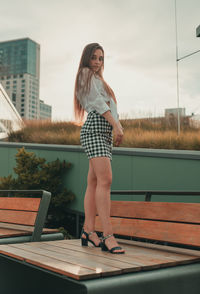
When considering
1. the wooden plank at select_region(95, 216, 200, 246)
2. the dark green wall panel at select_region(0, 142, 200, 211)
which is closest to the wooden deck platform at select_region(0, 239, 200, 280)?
the wooden plank at select_region(95, 216, 200, 246)

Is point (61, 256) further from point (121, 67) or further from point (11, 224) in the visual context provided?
point (121, 67)

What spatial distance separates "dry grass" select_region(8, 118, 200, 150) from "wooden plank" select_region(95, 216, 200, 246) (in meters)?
1.73

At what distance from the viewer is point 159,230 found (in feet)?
9.76

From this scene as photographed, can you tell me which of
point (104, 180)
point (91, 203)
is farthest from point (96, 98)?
point (91, 203)

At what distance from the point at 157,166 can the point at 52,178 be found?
2689 millimetres

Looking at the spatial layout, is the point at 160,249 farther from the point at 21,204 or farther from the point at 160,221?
the point at 21,204

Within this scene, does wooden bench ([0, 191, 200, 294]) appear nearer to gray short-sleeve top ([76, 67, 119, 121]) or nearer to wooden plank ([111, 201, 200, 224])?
wooden plank ([111, 201, 200, 224])

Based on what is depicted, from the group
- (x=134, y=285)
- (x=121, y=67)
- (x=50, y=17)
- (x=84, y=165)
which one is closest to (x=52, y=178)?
(x=84, y=165)

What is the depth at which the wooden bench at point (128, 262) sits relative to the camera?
209 centimetres

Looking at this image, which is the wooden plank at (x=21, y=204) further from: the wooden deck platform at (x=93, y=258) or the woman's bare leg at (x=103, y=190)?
the woman's bare leg at (x=103, y=190)

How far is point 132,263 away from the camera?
2.36 meters

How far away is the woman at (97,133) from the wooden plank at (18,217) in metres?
0.85

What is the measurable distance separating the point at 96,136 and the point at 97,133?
0.03 meters

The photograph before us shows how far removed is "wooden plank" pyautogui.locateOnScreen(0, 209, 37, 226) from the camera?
385cm
